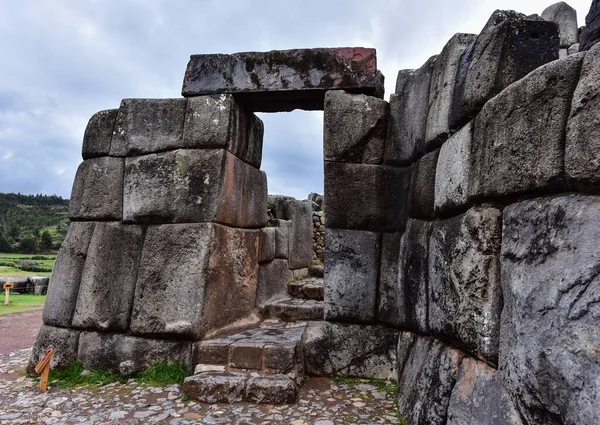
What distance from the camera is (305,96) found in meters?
4.79

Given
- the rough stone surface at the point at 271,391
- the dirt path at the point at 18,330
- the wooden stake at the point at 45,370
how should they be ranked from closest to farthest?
the rough stone surface at the point at 271,391
the wooden stake at the point at 45,370
the dirt path at the point at 18,330

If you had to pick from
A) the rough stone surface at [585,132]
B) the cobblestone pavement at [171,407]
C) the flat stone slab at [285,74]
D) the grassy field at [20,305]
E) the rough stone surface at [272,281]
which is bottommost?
the grassy field at [20,305]

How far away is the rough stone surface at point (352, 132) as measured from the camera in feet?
14.0

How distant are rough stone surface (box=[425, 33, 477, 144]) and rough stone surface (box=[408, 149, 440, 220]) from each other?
5.6 inches

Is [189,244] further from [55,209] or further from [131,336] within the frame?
[55,209]

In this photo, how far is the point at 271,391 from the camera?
11.9 ft

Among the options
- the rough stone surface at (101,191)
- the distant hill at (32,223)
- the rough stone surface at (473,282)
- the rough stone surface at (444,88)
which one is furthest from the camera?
the distant hill at (32,223)

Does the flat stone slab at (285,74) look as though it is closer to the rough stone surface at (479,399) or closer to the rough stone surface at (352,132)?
the rough stone surface at (352,132)

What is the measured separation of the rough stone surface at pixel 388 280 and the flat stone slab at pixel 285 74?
5.23 ft

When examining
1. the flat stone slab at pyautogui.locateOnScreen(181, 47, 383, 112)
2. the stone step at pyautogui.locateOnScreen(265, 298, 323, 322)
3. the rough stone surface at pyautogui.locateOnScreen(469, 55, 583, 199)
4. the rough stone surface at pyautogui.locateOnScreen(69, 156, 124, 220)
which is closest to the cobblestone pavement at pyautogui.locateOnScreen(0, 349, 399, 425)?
the stone step at pyautogui.locateOnScreen(265, 298, 323, 322)

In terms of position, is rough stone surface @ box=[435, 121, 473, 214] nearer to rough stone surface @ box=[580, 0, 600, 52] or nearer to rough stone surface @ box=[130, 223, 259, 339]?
rough stone surface @ box=[580, 0, 600, 52]

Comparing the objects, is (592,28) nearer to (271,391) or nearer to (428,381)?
(428,381)

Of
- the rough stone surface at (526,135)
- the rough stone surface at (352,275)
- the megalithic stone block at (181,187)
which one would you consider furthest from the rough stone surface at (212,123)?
the rough stone surface at (526,135)

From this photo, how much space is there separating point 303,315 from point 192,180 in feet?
7.60
